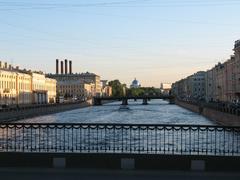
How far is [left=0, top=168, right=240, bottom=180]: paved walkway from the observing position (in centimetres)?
1209

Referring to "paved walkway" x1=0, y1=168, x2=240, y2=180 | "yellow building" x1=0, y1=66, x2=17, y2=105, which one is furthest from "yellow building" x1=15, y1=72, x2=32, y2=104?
"paved walkway" x1=0, y1=168, x2=240, y2=180

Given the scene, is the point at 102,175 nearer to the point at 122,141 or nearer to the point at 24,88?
the point at 122,141

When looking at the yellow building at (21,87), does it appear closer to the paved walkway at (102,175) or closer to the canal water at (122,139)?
the canal water at (122,139)

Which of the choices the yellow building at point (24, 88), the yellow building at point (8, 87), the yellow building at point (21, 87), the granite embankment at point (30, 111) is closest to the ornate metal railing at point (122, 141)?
the granite embankment at point (30, 111)

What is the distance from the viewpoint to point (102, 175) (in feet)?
40.7

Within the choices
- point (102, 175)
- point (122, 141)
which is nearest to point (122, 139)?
point (122, 141)

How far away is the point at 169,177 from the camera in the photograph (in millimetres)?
12156

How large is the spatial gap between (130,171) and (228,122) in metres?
44.5

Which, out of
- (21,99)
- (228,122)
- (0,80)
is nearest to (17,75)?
(21,99)

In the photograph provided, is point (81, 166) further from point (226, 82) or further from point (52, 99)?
point (52, 99)

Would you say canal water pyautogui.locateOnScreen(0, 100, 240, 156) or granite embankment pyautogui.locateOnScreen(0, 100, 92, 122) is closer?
canal water pyautogui.locateOnScreen(0, 100, 240, 156)

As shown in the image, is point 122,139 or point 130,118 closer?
point 122,139

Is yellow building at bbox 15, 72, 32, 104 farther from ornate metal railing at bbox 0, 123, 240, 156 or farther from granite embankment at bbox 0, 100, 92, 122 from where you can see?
ornate metal railing at bbox 0, 123, 240, 156

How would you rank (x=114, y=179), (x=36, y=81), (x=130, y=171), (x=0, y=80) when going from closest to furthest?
(x=114, y=179) → (x=130, y=171) → (x=0, y=80) → (x=36, y=81)
